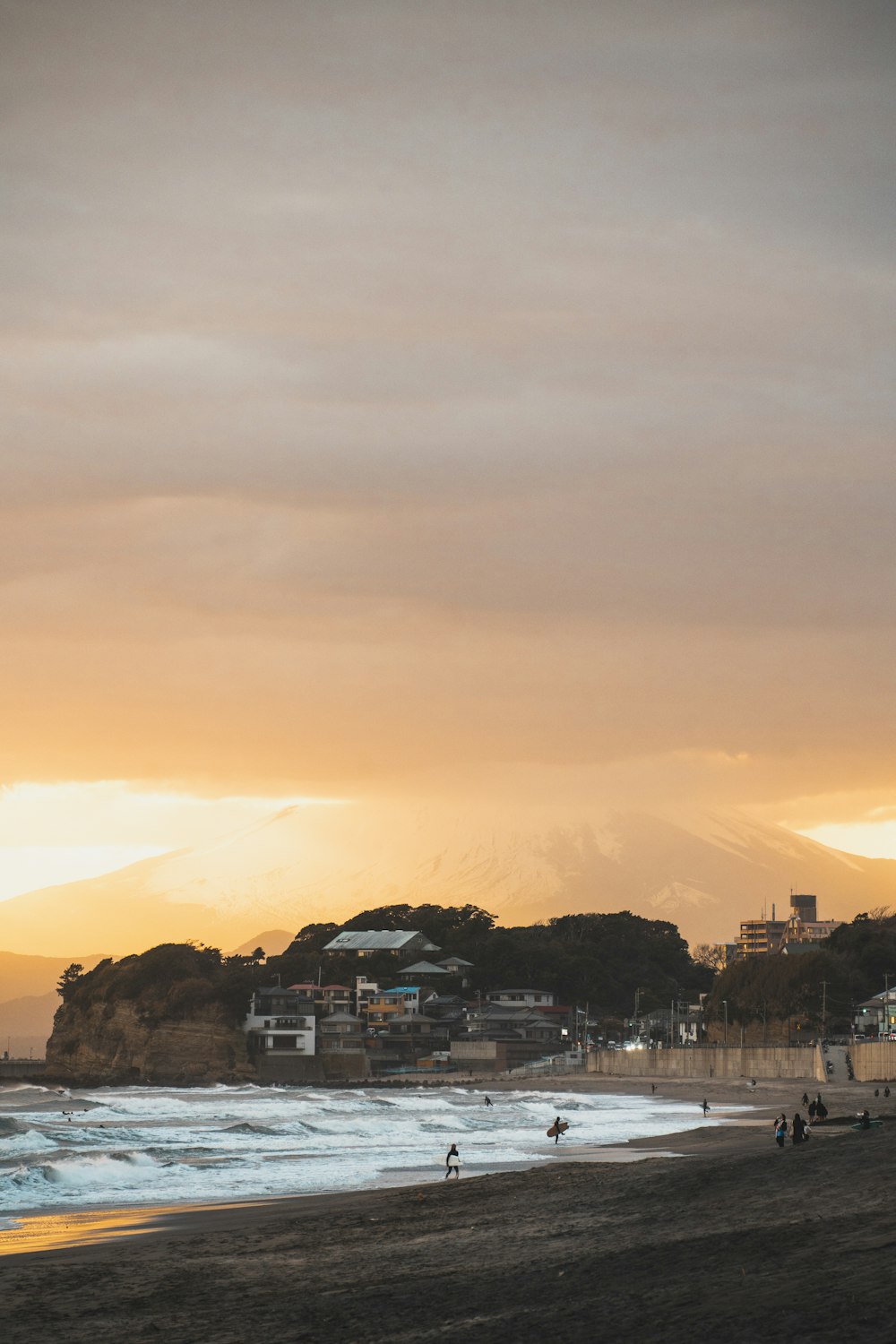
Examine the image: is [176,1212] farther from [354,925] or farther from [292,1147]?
[354,925]

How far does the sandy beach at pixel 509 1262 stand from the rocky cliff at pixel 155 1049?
4384 inches

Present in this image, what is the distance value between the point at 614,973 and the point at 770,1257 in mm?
160085

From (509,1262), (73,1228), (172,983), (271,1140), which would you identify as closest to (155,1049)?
(172,983)

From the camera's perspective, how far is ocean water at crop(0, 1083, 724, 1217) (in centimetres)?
3719

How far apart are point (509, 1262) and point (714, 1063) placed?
94703mm

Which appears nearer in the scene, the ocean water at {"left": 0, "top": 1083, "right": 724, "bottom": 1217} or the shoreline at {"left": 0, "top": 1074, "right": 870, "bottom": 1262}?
the shoreline at {"left": 0, "top": 1074, "right": 870, "bottom": 1262}

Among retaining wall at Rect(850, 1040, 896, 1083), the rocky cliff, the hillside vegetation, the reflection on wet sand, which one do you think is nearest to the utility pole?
the hillside vegetation

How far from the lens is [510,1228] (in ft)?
75.6

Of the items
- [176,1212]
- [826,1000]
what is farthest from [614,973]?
[176,1212]

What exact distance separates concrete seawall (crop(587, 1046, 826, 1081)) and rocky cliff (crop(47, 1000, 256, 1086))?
35632 millimetres

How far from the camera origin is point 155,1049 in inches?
5591

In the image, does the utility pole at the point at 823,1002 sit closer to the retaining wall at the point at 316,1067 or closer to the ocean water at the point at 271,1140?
the ocean water at the point at 271,1140

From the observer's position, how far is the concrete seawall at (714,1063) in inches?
3900

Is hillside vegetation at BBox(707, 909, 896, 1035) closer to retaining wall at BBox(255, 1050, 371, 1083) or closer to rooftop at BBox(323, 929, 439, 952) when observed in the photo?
retaining wall at BBox(255, 1050, 371, 1083)
